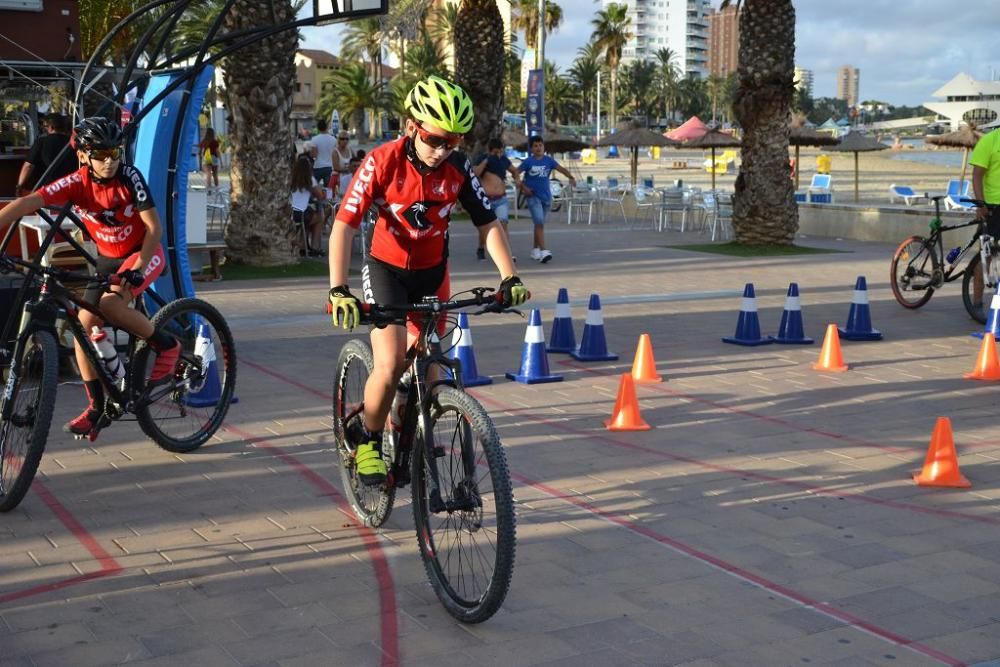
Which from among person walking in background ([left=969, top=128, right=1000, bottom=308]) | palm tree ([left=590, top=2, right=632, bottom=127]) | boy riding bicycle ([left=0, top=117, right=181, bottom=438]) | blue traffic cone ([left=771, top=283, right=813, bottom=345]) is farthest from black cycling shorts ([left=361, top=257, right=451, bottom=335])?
palm tree ([left=590, top=2, right=632, bottom=127])

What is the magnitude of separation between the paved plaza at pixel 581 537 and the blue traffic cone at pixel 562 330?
2.04 feet

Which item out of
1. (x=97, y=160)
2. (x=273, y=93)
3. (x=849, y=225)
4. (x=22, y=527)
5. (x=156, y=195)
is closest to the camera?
(x=22, y=527)

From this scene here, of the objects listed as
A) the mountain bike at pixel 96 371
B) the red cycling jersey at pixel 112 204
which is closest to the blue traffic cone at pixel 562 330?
the mountain bike at pixel 96 371

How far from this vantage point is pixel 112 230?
666 cm

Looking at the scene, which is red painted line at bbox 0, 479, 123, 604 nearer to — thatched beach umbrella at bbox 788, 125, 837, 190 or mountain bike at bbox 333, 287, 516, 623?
mountain bike at bbox 333, 287, 516, 623

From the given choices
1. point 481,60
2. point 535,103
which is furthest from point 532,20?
point 481,60

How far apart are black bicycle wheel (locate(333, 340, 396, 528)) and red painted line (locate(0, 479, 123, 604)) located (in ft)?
3.90

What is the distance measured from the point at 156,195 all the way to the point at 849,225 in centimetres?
1691

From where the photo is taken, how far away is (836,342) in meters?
9.86

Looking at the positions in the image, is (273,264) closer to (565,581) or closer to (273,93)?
(273,93)

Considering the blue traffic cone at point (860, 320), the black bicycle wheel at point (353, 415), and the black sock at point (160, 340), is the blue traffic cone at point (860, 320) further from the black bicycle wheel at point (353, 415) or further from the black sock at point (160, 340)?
the black sock at point (160, 340)

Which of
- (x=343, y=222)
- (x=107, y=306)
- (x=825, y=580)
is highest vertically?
(x=343, y=222)

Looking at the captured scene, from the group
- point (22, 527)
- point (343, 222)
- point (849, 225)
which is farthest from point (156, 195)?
point (849, 225)

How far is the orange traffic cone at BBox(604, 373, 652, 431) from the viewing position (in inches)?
303
